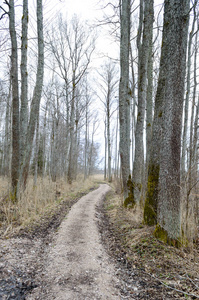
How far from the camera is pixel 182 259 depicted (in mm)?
3047

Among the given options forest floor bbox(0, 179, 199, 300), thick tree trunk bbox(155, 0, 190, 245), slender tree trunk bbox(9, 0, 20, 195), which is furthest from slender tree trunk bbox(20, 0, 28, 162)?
thick tree trunk bbox(155, 0, 190, 245)

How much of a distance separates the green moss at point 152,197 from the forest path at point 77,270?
1.27 m

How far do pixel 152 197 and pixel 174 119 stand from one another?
1.87 metres

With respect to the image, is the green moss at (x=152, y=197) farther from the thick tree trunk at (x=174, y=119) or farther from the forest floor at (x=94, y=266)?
the thick tree trunk at (x=174, y=119)

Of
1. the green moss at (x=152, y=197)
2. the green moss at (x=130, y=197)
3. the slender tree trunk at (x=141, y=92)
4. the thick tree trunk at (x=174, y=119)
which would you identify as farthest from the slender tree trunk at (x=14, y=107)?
the thick tree trunk at (x=174, y=119)

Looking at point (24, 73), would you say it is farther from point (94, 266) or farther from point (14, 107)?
point (94, 266)

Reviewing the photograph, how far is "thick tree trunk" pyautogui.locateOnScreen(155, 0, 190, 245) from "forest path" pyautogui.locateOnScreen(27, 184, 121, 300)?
50.1 inches

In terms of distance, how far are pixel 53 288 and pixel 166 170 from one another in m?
2.58

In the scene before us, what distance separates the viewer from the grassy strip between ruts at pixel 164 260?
248 centimetres

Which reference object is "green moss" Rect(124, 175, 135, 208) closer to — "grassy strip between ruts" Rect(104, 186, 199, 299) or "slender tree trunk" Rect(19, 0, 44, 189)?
"grassy strip between ruts" Rect(104, 186, 199, 299)

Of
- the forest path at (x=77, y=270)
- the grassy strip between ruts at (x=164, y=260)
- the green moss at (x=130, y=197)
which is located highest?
the green moss at (x=130, y=197)

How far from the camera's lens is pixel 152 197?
434 cm

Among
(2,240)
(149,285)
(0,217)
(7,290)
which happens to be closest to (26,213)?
(0,217)

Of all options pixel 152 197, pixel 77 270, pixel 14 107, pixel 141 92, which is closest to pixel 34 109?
pixel 14 107
